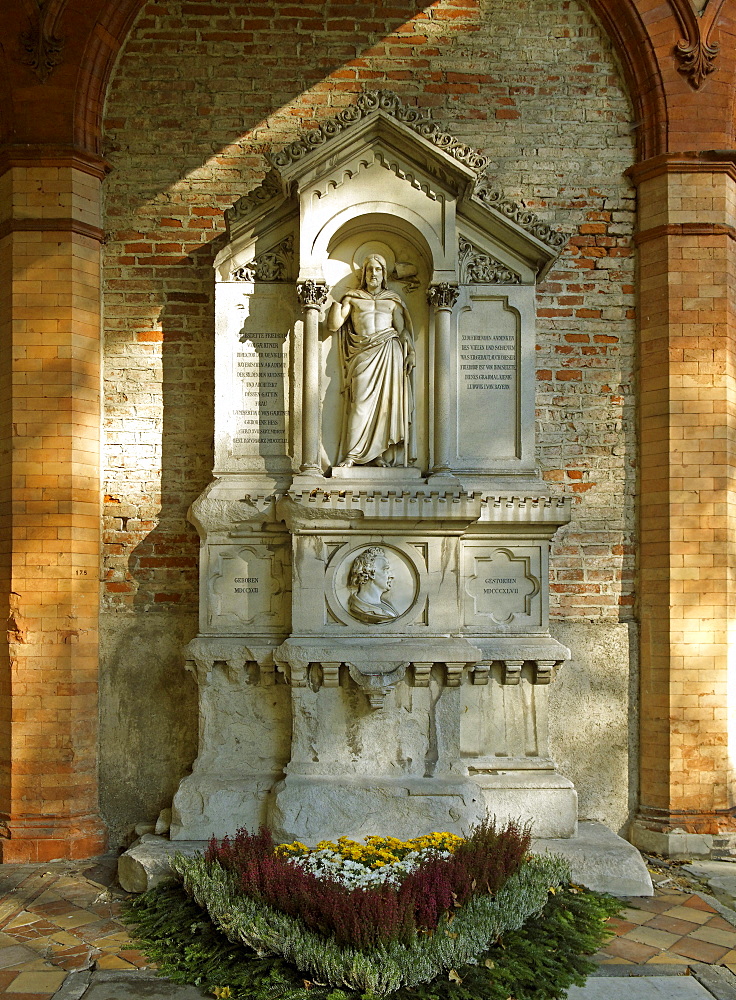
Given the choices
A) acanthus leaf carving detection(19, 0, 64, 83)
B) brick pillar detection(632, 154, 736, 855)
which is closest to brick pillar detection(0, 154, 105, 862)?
acanthus leaf carving detection(19, 0, 64, 83)

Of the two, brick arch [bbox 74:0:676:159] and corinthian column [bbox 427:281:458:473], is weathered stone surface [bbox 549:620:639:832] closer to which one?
corinthian column [bbox 427:281:458:473]

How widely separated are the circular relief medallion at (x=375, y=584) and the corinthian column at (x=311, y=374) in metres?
0.65

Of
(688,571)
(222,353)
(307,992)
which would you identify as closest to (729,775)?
(688,571)

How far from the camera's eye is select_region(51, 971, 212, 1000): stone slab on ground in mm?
4004

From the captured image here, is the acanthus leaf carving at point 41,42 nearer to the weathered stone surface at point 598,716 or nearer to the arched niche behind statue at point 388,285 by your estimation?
the arched niche behind statue at point 388,285

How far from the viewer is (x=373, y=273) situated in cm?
589

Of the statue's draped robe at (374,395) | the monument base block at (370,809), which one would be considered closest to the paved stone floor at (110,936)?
the monument base block at (370,809)

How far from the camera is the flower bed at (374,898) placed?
3.91 m

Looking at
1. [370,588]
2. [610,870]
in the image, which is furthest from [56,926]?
[610,870]

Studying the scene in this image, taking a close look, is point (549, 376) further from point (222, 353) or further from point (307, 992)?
point (307, 992)

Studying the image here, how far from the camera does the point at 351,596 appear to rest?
5.63 meters

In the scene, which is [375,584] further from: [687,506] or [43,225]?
[43,225]

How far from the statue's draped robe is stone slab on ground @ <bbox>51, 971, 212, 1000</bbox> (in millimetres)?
3203

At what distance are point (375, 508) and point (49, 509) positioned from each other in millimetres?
2339
